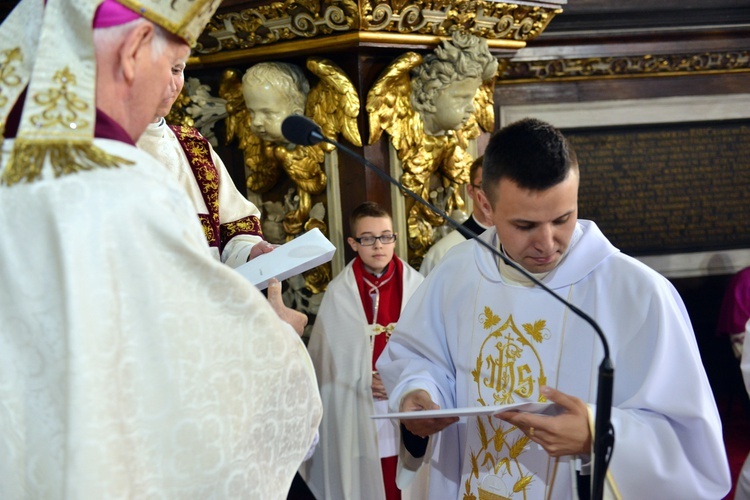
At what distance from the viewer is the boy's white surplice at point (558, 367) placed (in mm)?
2135

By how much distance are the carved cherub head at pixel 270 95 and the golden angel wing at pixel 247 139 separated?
211 millimetres

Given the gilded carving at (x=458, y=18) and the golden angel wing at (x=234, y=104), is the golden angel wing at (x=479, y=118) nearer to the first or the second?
the gilded carving at (x=458, y=18)

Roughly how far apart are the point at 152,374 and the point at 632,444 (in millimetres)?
1135

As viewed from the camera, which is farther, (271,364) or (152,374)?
(271,364)

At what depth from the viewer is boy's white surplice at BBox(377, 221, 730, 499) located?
84.0 inches

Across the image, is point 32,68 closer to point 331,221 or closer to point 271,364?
point 271,364

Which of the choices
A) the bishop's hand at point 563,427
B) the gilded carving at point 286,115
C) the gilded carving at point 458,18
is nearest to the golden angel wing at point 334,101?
the gilded carving at point 286,115

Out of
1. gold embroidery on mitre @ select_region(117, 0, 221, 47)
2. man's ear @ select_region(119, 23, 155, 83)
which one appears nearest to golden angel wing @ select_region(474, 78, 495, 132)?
gold embroidery on mitre @ select_region(117, 0, 221, 47)

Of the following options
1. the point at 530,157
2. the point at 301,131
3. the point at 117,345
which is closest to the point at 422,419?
the point at 530,157

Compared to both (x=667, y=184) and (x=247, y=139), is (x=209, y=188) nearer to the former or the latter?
(x=247, y=139)

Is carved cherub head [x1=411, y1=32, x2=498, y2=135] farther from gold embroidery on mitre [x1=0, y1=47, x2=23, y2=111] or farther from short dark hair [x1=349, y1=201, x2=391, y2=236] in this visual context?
gold embroidery on mitre [x1=0, y1=47, x2=23, y2=111]

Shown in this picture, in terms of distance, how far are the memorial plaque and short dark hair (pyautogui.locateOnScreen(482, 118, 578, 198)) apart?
406cm

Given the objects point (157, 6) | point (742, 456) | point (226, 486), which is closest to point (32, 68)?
point (157, 6)

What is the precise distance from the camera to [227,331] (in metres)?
1.67
